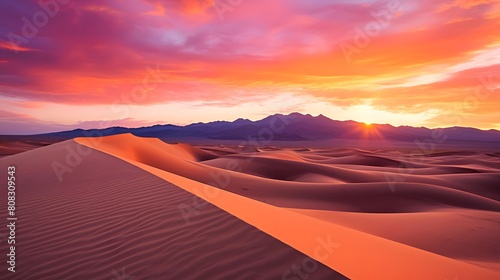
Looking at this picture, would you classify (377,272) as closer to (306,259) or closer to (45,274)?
(306,259)

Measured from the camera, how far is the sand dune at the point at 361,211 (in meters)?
3.99

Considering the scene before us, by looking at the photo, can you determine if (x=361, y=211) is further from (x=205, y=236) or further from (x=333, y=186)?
(x=205, y=236)

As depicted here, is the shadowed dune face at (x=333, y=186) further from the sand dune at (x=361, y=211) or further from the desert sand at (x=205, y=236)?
the desert sand at (x=205, y=236)

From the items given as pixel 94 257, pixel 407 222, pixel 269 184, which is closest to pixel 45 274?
pixel 94 257

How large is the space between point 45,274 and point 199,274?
6.46ft

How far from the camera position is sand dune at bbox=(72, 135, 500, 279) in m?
3.99

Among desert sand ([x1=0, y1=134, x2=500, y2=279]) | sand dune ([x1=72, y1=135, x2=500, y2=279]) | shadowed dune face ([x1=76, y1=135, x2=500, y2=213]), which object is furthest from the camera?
shadowed dune face ([x1=76, y1=135, x2=500, y2=213])

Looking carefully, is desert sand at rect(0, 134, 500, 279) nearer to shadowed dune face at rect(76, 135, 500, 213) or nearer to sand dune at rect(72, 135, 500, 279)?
sand dune at rect(72, 135, 500, 279)

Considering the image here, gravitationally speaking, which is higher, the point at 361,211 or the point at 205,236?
the point at 205,236

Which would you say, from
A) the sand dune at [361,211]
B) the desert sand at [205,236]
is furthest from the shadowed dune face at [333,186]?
the desert sand at [205,236]

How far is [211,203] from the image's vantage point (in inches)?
200

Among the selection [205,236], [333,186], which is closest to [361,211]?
[333,186]

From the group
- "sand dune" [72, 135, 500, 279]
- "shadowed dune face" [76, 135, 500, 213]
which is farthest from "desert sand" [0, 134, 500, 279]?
"shadowed dune face" [76, 135, 500, 213]

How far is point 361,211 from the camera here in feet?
36.2
